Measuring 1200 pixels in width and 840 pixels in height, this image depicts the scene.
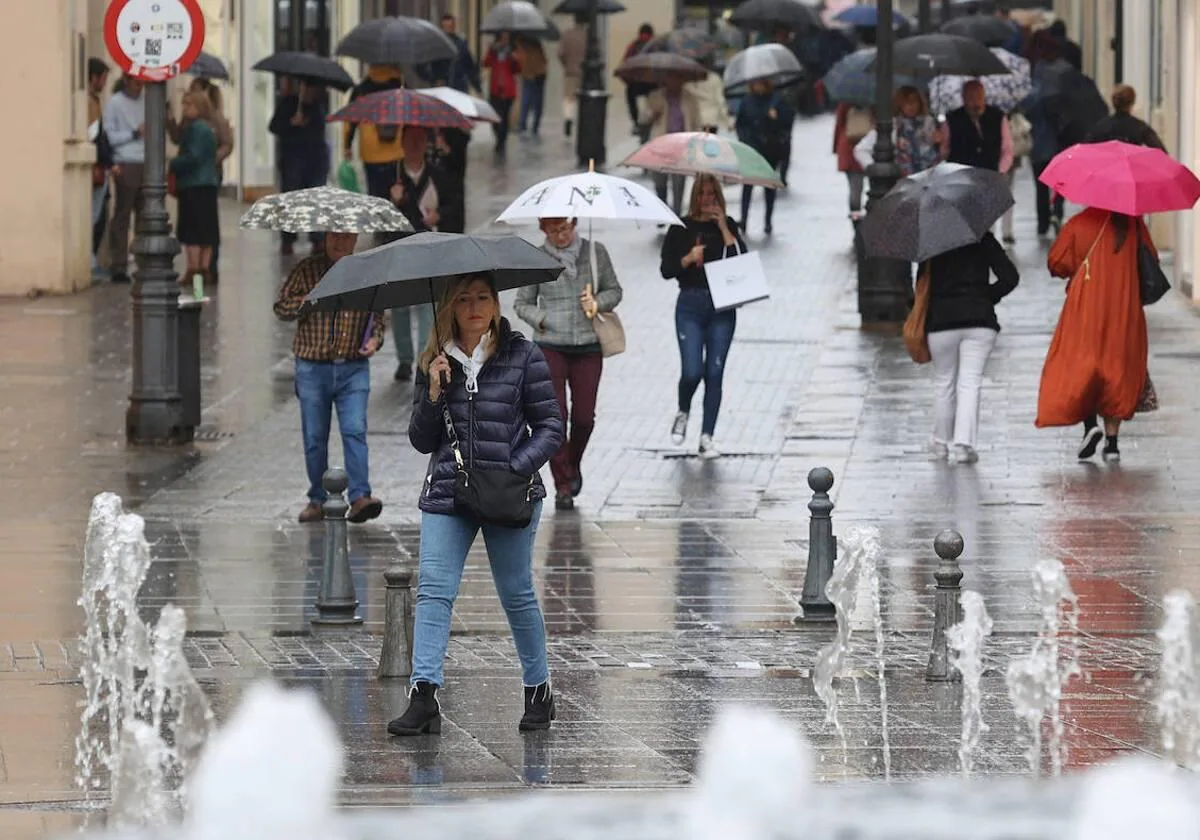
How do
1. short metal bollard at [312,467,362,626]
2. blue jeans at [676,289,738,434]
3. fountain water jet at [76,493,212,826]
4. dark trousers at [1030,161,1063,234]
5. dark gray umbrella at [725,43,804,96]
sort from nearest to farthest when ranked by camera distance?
fountain water jet at [76,493,212,826], short metal bollard at [312,467,362,626], blue jeans at [676,289,738,434], dark trousers at [1030,161,1063,234], dark gray umbrella at [725,43,804,96]

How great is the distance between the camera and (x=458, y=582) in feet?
30.3

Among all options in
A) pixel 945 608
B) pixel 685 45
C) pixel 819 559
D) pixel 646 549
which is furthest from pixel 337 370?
pixel 685 45

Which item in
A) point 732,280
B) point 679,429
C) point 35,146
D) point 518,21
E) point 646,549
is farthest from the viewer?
point 518,21

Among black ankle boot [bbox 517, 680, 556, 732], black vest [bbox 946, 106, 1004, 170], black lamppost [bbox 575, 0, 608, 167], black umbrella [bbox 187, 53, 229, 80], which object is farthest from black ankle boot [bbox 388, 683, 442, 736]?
black lamppost [bbox 575, 0, 608, 167]

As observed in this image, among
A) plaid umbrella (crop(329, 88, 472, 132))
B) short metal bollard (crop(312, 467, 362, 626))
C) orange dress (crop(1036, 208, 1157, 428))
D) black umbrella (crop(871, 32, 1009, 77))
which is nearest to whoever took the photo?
short metal bollard (crop(312, 467, 362, 626))

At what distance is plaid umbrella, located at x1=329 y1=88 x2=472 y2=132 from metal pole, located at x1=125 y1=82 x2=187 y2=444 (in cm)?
393

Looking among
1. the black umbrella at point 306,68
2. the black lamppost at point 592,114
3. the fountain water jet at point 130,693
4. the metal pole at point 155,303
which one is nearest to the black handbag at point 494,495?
the fountain water jet at point 130,693

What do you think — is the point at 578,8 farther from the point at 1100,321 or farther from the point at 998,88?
the point at 1100,321

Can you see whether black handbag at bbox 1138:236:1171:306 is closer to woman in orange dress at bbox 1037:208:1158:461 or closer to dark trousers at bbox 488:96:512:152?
woman in orange dress at bbox 1037:208:1158:461

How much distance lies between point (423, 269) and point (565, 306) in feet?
16.8

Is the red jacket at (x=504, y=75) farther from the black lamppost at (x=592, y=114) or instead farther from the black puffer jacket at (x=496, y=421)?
the black puffer jacket at (x=496, y=421)

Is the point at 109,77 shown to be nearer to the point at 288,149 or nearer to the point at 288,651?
the point at 288,149

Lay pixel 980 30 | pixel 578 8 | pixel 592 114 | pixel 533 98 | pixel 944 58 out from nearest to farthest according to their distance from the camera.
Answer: pixel 944 58 → pixel 980 30 → pixel 592 114 → pixel 578 8 → pixel 533 98

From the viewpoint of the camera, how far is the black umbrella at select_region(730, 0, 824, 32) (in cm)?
3681
